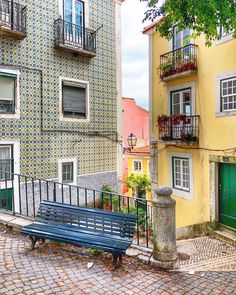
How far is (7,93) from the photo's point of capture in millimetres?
9312

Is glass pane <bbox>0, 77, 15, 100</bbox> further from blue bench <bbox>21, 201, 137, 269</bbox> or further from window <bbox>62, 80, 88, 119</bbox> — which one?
blue bench <bbox>21, 201, 137, 269</bbox>

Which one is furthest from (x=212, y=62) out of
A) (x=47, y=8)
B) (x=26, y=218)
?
(x=26, y=218)

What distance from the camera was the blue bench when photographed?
3.85 m

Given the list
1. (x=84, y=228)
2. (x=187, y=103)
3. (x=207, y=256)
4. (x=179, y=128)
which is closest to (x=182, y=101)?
(x=187, y=103)

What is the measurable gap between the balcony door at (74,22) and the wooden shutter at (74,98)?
172cm

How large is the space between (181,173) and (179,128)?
1.92 m

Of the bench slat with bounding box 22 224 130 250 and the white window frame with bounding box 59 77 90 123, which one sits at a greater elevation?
the white window frame with bounding box 59 77 90 123

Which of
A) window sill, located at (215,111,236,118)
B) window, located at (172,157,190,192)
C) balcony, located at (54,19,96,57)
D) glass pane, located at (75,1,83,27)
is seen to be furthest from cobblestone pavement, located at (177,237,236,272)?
glass pane, located at (75,1,83,27)

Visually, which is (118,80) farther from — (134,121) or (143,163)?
(134,121)

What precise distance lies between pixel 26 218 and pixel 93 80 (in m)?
7.80

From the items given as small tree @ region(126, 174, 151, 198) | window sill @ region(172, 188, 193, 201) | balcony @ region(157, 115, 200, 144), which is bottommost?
small tree @ region(126, 174, 151, 198)

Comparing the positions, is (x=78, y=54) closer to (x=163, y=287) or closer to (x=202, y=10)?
(x=202, y=10)

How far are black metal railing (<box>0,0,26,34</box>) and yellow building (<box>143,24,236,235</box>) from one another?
5.41 meters

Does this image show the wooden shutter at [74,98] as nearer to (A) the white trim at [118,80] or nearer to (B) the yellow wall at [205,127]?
(A) the white trim at [118,80]
